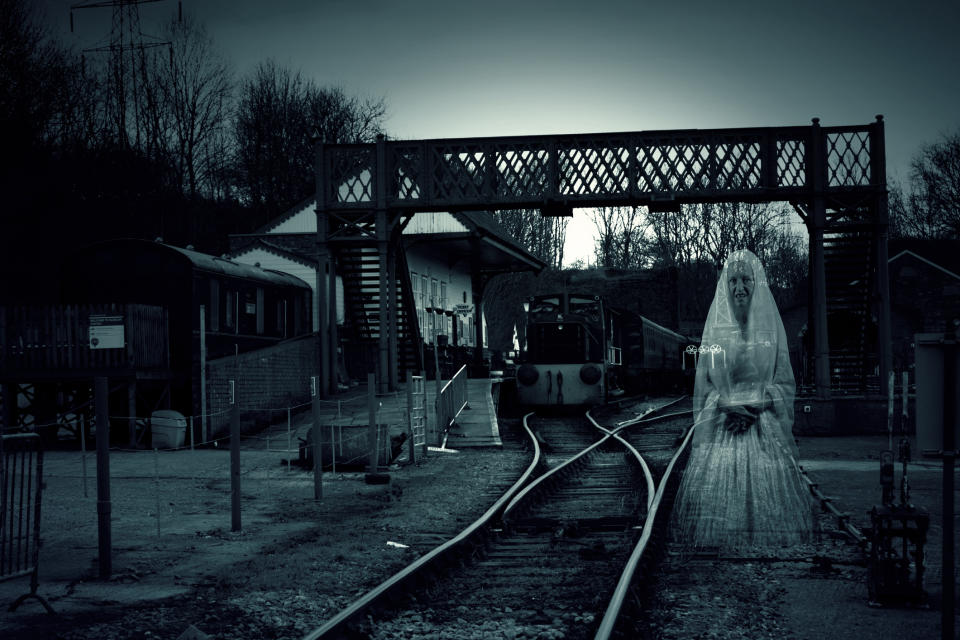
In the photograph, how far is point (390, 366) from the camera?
27.1 metres

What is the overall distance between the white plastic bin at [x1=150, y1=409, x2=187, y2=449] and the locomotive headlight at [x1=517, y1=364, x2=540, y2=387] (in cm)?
1240

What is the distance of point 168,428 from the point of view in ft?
69.4

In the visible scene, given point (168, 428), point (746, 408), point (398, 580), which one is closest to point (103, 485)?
point (398, 580)

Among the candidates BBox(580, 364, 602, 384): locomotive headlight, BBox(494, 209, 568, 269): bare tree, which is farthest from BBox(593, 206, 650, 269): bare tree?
BBox(580, 364, 602, 384): locomotive headlight

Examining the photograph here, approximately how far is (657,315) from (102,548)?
217ft

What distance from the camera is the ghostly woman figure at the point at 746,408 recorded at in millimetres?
8508

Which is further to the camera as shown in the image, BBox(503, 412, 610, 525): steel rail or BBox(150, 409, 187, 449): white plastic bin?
BBox(150, 409, 187, 449): white plastic bin

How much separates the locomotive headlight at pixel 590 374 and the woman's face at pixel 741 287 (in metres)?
23.0

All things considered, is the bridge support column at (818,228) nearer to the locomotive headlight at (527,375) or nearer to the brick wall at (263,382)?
the locomotive headlight at (527,375)

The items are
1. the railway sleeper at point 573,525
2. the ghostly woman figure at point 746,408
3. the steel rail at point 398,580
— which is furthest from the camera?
the railway sleeper at point 573,525

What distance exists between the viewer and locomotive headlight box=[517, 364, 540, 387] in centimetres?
3159

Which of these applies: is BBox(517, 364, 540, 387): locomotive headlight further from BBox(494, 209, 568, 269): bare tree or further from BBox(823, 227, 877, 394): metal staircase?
BBox(494, 209, 568, 269): bare tree

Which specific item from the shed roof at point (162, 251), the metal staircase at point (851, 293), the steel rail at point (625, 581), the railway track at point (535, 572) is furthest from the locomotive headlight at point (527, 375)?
the steel rail at point (625, 581)

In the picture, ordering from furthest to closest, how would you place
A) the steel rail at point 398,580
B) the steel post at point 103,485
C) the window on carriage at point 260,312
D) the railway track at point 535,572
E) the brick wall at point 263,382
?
the window on carriage at point 260,312
the brick wall at point 263,382
the steel post at point 103,485
the railway track at point 535,572
the steel rail at point 398,580
